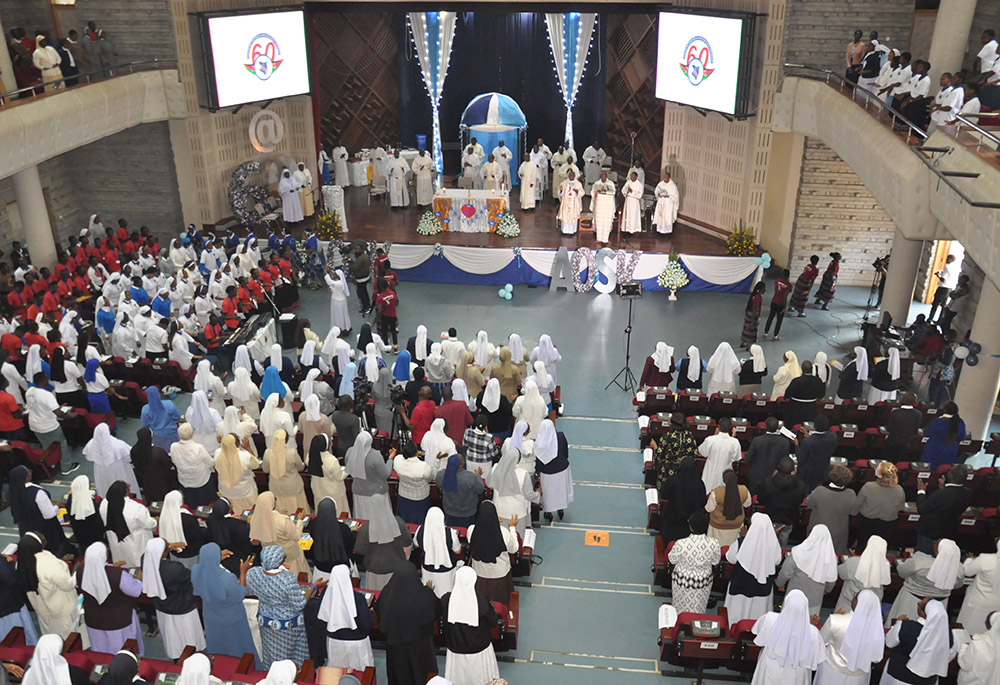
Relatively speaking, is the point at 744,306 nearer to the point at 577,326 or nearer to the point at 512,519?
the point at 577,326

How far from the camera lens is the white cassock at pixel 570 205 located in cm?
1791

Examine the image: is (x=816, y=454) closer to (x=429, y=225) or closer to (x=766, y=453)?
(x=766, y=453)

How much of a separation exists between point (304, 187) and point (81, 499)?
481 inches

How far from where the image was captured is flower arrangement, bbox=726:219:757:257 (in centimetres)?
1684

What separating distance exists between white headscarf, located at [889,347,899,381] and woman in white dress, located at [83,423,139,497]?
9560 millimetres

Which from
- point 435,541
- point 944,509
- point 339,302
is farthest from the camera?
point 339,302

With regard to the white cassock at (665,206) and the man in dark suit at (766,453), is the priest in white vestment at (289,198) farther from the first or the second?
the man in dark suit at (766,453)

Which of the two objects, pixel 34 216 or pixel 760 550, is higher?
pixel 34 216

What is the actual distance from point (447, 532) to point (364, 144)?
17073 millimetres

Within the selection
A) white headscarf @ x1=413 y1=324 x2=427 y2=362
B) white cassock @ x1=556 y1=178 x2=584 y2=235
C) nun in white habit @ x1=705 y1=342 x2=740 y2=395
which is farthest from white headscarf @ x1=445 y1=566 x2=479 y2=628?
white cassock @ x1=556 y1=178 x2=584 y2=235

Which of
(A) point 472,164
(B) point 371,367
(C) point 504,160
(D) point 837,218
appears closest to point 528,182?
(C) point 504,160

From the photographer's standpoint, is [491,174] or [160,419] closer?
[160,419]

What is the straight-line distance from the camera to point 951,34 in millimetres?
12555

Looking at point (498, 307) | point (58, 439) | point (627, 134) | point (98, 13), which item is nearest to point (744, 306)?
point (498, 307)
